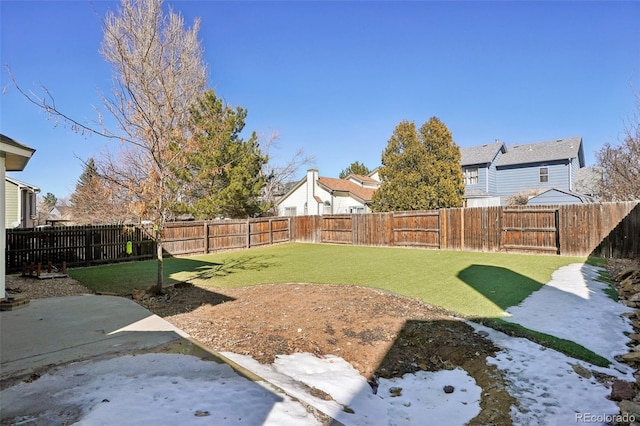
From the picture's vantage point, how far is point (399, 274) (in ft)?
31.1

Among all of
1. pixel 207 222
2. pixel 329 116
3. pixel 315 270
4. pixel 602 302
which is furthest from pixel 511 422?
pixel 329 116

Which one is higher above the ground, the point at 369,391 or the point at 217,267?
the point at 217,267

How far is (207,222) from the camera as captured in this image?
16484 mm

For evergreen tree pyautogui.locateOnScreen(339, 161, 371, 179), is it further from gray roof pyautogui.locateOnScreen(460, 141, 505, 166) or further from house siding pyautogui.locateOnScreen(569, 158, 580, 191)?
house siding pyautogui.locateOnScreen(569, 158, 580, 191)

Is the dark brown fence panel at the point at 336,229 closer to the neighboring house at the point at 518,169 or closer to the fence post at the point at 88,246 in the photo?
the neighboring house at the point at 518,169

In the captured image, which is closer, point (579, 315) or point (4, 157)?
point (4, 157)

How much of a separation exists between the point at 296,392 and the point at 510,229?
1342 centimetres

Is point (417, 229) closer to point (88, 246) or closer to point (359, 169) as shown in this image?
point (88, 246)

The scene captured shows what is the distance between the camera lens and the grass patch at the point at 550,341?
4117 mm

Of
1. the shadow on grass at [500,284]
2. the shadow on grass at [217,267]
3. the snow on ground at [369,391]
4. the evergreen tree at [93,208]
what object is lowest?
the snow on ground at [369,391]

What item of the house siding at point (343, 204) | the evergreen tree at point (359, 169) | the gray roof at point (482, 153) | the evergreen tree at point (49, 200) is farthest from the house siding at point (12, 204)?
the evergreen tree at point (49, 200)

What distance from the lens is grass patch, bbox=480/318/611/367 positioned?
412 cm

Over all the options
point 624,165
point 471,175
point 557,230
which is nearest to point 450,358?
point 557,230

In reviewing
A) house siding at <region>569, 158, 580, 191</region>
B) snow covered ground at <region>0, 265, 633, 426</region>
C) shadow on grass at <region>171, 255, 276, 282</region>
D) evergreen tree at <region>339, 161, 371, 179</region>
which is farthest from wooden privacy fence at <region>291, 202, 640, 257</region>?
evergreen tree at <region>339, 161, 371, 179</region>
